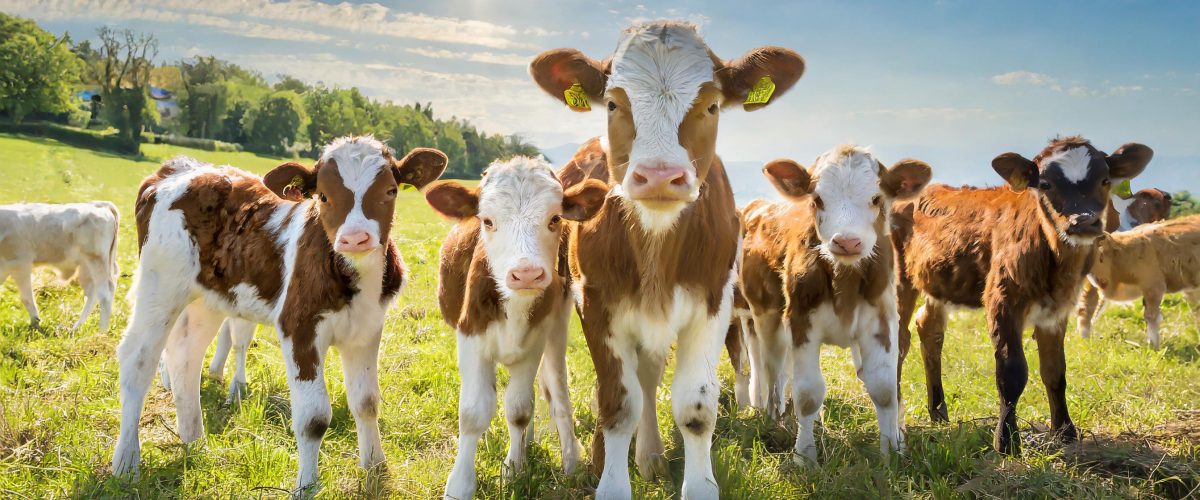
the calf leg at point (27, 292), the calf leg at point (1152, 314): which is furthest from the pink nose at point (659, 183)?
the calf leg at point (1152, 314)

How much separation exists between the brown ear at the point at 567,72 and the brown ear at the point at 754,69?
67cm

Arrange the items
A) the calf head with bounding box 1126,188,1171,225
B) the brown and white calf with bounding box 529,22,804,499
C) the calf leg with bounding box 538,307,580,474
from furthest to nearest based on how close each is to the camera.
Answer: the calf head with bounding box 1126,188,1171,225 → the calf leg with bounding box 538,307,580,474 → the brown and white calf with bounding box 529,22,804,499

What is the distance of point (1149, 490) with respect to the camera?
188 inches

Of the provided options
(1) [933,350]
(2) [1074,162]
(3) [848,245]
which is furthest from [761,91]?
(1) [933,350]

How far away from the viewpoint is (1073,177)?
228 inches

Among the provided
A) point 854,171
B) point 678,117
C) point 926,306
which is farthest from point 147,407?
point 926,306

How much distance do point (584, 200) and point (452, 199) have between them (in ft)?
2.84

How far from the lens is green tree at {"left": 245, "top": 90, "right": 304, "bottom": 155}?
59531 millimetres

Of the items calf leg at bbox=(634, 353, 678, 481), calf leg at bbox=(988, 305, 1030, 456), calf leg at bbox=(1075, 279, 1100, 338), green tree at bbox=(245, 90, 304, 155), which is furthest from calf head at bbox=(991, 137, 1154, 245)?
green tree at bbox=(245, 90, 304, 155)

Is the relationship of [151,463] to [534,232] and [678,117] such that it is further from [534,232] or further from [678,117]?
[678,117]

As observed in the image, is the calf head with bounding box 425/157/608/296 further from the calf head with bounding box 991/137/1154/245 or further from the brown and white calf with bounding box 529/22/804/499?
the calf head with bounding box 991/137/1154/245

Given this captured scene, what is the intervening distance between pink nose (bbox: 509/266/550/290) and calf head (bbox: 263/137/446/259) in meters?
1.03

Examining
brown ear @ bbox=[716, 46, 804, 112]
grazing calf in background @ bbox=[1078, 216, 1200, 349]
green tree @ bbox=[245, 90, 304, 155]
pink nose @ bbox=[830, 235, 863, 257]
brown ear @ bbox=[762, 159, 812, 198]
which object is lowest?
green tree @ bbox=[245, 90, 304, 155]

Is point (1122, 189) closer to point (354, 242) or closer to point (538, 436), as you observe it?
point (538, 436)
